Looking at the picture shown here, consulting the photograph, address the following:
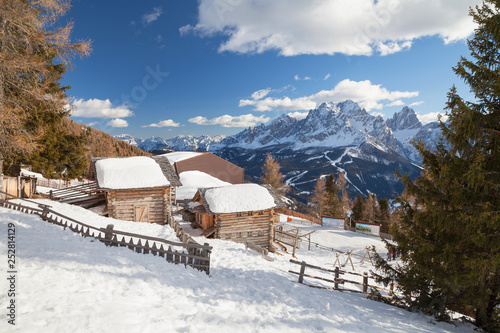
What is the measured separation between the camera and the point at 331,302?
28.0 feet

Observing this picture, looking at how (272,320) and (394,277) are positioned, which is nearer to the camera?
(272,320)

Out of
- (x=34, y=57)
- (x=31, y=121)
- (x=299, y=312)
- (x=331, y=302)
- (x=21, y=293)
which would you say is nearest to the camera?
(x=21, y=293)

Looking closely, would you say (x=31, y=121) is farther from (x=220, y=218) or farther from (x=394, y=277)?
(x=394, y=277)

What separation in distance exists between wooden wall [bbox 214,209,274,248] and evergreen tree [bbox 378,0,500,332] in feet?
46.1

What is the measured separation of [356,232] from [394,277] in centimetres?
3080

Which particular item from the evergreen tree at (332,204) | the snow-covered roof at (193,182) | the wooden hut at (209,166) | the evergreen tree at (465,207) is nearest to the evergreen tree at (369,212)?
the evergreen tree at (332,204)

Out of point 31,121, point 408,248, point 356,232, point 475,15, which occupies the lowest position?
point 356,232

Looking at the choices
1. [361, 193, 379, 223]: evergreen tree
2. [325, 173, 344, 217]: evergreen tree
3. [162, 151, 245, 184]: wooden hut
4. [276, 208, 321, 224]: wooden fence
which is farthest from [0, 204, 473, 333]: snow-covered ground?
[361, 193, 379, 223]: evergreen tree

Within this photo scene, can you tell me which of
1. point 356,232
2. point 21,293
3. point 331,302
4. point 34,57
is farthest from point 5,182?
point 356,232

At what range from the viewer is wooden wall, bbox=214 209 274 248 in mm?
20688

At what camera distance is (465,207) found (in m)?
7.18

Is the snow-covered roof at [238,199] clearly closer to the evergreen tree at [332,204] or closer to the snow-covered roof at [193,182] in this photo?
the snow-covered roof at [193,182]

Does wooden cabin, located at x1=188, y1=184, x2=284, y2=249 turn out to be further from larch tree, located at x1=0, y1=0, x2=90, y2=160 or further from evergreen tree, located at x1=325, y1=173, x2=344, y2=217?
evergreen tree, located at x1=325, y1=173, x2=344, y2=217

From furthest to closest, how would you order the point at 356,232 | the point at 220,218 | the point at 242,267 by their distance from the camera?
the point at 356,232
the point at 220,218
the point at 242,267
